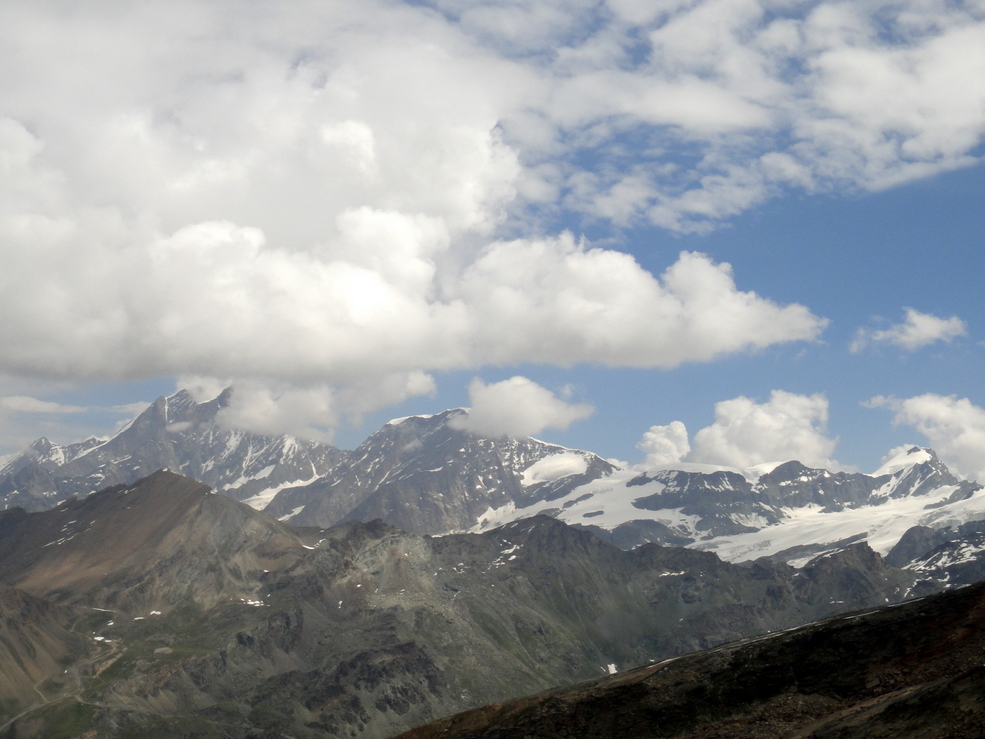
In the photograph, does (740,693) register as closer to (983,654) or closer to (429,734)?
(983,654)

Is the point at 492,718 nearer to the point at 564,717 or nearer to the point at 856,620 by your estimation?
the point at 564,717

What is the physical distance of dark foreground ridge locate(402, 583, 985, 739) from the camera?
95.2 metres

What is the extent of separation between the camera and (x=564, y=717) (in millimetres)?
116062

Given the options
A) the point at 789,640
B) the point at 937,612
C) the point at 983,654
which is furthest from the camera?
the point at 789,640

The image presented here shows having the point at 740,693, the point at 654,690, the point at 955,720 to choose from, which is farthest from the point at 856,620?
the point at 955,720

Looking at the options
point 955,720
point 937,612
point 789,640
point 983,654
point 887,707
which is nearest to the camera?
point 955,720

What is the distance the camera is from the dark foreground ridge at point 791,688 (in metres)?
95.2

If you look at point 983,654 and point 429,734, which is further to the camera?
point 429,734

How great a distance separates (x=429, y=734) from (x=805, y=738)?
52.1 m

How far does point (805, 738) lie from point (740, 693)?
23098 mm

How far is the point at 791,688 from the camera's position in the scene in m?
107

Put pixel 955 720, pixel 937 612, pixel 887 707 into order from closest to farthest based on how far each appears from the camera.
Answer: pixel 955 720, pixel 887 707, pixel 937 612

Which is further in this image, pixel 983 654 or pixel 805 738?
pixel 983 654

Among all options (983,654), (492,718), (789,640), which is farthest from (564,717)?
(983,654)
